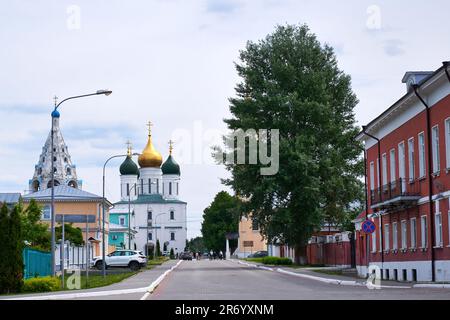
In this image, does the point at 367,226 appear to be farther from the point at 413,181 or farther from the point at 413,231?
the point at 413,231

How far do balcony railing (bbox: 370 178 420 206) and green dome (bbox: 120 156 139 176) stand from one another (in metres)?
122

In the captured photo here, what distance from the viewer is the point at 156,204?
170 metres

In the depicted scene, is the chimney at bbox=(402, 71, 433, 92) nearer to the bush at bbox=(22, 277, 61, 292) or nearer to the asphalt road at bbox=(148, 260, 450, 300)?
the asphalt road at bbox=(148, 260, 450, 300)

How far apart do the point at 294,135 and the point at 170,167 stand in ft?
353

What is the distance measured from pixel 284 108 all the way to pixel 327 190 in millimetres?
6685

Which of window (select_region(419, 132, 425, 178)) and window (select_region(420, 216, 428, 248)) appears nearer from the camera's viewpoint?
window (select_region(420, 216, 428, 248))

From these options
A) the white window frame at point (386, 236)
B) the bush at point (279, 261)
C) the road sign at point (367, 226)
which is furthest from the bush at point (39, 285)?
the bush at point (279, 261)

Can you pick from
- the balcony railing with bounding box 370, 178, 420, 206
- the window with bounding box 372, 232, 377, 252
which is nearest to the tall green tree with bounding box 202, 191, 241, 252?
the window with bounding box 372, 232, 377, 252

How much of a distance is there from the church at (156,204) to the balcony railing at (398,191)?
122845 millimetres

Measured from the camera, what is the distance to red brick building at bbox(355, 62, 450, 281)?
34531 mm

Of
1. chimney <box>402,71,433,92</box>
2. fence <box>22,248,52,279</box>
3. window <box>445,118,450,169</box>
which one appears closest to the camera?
window <box>445,118,450,169</box>

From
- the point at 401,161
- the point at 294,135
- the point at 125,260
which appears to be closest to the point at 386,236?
the point at 401,161

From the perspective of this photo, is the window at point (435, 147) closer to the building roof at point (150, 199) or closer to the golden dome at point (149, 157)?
the golden dome at point (149, 157)
